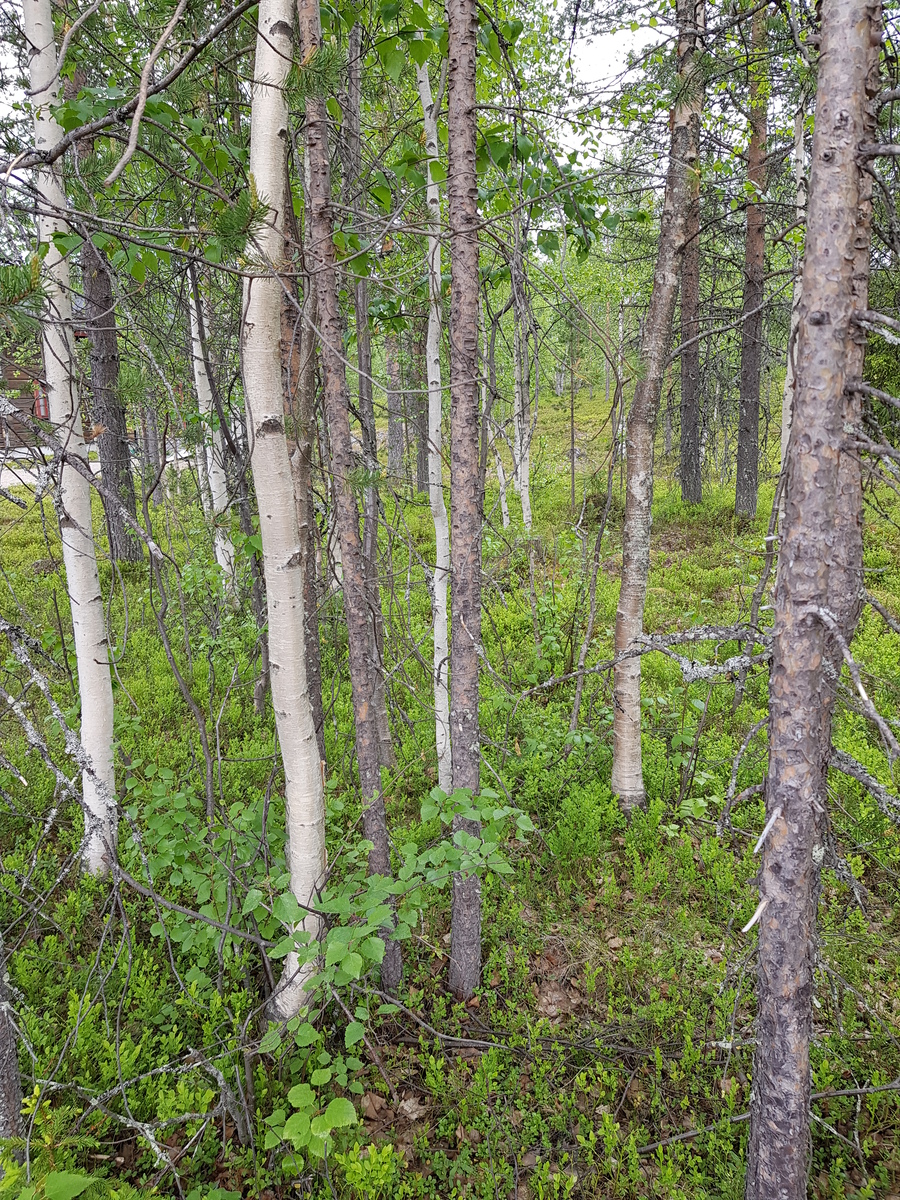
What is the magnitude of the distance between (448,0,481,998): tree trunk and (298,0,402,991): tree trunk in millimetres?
412

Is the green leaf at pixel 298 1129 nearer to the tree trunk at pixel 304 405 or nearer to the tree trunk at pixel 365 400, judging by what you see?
the tree trunk at pixel 304 405

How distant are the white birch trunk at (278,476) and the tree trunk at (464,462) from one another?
817 millimetres

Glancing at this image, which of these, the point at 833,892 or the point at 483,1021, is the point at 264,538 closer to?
the point at 483,1021

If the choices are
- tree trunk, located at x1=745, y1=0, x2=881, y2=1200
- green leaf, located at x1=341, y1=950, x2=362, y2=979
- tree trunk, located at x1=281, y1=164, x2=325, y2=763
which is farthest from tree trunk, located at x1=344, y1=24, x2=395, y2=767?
tree trunk, located at x1=745, y1=0, x2=881, y2=1200

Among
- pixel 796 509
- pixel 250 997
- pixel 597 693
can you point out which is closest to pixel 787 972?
pixel 796 509

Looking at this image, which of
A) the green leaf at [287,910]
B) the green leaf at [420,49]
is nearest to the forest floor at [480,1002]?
the green leaf at [287,910]

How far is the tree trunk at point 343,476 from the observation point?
2760mm

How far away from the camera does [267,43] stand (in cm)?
213

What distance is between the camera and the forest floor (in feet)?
8.61

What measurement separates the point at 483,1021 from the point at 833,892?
8.02 ft

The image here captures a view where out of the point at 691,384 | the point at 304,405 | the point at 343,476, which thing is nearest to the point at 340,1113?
the point at 343,476

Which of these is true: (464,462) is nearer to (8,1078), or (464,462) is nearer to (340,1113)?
(340,1113)

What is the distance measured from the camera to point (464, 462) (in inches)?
123

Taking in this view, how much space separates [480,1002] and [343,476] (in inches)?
116
